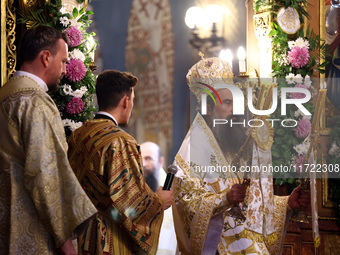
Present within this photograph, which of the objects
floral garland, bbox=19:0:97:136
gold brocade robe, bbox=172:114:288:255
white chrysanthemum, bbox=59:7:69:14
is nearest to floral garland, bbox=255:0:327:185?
gold brocade robe, bbox=172:114:288:255

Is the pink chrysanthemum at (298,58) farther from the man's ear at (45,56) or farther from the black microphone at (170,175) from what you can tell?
the man's ear at (45,56)

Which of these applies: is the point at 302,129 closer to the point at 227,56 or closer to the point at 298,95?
the point at 298,95

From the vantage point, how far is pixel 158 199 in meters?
3.02

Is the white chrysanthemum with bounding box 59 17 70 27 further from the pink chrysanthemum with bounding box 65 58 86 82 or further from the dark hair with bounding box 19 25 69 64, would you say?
the dark hair with bounding box 19 25 69 64

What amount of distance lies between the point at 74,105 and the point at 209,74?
1110mm

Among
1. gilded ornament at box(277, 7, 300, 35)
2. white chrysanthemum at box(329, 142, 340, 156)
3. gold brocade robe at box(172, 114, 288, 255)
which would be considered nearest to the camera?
gold brocade robe at box(172, 114, 288, 255)

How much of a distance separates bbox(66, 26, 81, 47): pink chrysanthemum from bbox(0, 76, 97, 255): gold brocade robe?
5.87 feet

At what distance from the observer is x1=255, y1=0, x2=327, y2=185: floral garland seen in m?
5.50

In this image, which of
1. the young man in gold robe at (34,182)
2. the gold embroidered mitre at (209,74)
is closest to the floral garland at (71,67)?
the gold embroidered mitre at (209,74)

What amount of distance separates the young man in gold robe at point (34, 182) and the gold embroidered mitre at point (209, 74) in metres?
1.96

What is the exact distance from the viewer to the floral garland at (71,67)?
13.9 ft

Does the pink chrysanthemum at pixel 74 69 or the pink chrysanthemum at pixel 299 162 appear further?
the pink chrysanthemum at pixel 299 162

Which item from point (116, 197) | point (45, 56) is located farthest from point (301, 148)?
point (45, 56)

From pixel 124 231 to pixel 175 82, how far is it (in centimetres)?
394
